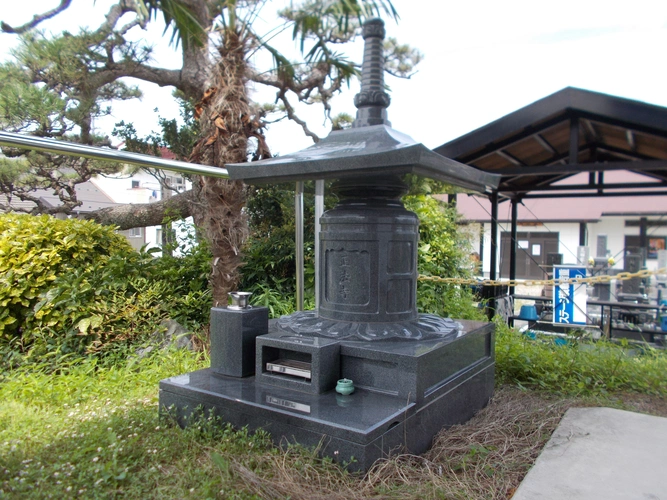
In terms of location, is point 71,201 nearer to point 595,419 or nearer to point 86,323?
point 86,323

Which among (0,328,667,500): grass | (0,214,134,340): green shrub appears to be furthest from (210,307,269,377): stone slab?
(0,214,134,340): green shrub

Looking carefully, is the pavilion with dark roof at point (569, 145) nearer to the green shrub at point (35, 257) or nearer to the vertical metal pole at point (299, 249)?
the vertical metal pole at point (299, 249)

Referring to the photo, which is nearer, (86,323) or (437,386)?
(437,386)

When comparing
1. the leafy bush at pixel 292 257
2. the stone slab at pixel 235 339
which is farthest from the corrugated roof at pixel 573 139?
the stone slab at pixel 235 339

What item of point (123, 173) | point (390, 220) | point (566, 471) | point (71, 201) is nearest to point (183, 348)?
point (390, 220)

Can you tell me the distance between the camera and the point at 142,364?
3.63 metres

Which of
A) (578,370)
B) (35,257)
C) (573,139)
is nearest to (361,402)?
(578,370)

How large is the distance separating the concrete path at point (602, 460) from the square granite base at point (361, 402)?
546mm

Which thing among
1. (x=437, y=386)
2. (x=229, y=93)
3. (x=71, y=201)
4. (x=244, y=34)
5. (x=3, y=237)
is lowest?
(x=437, y=386)

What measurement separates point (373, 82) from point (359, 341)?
1.69 m

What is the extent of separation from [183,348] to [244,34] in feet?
9.77

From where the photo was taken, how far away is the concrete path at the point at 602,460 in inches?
76.7

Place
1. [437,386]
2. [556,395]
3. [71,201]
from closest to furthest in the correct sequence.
A: [437,386]
[556,395]
[71,201]

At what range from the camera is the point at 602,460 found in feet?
7.36
